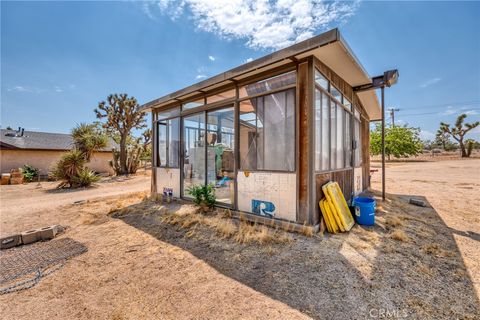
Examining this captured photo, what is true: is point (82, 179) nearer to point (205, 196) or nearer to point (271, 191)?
point (205, 196)

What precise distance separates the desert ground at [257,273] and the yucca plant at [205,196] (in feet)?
2.10

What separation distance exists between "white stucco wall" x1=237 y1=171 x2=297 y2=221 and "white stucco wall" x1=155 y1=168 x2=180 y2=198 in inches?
98.4

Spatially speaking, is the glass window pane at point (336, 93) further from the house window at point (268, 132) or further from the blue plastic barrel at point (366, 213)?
the blue plastic barrel at point (366, 213)

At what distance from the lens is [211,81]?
4559mm

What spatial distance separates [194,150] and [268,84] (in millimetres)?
2766

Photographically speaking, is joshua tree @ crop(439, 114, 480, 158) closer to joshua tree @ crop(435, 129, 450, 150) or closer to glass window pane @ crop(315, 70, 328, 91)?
joshua tree @ crop(435, 129, 450, 150)

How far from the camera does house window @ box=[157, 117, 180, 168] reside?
614 centimetres

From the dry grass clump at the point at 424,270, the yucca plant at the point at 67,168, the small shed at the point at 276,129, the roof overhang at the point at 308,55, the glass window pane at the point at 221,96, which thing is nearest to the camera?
the dry grass clump at the point at 424,270

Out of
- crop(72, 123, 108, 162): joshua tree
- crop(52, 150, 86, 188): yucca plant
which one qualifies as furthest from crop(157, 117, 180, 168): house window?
crop(72, 123, 108, 162): joshua tree

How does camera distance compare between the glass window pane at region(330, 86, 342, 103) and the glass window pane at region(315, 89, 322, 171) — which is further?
the glass window pane at region(330, 86, 342, 103)

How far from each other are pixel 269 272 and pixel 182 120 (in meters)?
4.76

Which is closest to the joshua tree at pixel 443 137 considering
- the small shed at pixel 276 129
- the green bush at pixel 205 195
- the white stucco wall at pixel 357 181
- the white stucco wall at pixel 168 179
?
the white stucco wall at pixel 357 181

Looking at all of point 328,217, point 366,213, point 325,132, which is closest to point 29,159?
point 325,132

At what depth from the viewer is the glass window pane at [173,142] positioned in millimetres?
6101
